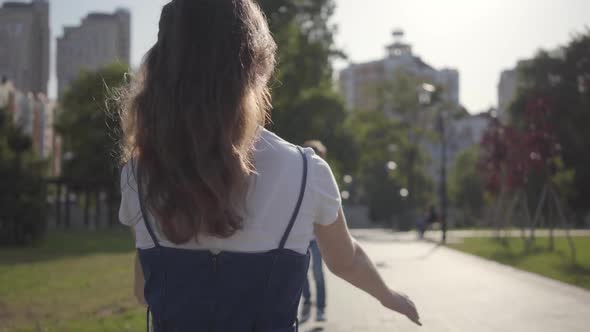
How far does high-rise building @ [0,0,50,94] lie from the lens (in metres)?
33.6

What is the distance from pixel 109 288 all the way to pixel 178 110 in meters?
13.1

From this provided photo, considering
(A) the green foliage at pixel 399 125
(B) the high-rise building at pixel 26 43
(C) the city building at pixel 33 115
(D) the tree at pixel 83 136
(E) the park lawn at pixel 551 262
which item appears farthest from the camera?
(A) the green foliage at pixel 399 125

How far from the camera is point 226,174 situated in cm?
194

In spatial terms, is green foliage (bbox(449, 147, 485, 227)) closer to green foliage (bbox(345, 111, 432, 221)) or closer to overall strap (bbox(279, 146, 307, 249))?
green foliage (bbox(345, 111, 432, 221))

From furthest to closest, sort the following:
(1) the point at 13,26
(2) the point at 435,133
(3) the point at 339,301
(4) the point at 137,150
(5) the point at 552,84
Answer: (2) the point at 435,133 < (5) the point at 552,84 < (1) the point at 13,26 < (3) the point at 339,301 < (4) the point at 137,150

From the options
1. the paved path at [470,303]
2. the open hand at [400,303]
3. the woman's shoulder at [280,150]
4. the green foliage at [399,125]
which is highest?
the green foliage at [399,125]

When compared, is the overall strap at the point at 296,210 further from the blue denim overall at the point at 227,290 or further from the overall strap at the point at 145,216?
the overall strap at the point at 145,216

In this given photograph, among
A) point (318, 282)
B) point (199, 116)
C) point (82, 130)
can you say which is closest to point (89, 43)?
point (82, 130)

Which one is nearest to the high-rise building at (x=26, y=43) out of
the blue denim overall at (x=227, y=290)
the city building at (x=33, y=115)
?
the city building at (x=33, y=115)

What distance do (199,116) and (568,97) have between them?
5482 centimetres

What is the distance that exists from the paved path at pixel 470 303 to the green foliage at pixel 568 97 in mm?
37390

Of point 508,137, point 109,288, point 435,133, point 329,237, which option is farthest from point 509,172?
point 435,133

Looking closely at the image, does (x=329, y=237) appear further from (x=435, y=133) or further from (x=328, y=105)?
(x=435, y=133)

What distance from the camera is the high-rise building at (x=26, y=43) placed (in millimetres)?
33641
